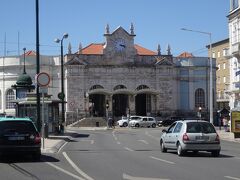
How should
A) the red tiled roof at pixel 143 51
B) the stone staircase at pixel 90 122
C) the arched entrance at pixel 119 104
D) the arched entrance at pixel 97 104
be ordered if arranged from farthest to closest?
the red tiled roof at pixel 143 51 < the arched entrance at pixel 119 104 < the arched entrance at pixel 97 104 < the stone staircase at pixel 90 122

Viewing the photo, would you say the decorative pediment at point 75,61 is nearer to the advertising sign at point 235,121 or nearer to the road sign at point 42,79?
the advertising sign at point 235,121

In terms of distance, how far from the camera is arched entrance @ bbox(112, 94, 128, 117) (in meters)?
88.7

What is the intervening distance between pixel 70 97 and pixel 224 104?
132ft

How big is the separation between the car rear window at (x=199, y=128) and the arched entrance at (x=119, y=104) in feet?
216

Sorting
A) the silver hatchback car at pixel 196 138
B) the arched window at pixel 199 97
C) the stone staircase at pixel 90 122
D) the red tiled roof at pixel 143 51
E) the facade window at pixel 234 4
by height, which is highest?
the facade window at pixel 234 4

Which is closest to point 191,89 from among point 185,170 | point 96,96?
point 96,96

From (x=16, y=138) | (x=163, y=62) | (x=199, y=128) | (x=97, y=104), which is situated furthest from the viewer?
(x=97, y=104)

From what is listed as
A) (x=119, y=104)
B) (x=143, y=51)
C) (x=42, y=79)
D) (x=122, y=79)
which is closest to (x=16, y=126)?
(x=42, y=79)

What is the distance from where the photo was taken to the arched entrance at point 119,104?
8869cm

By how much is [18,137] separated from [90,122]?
62.1 metres

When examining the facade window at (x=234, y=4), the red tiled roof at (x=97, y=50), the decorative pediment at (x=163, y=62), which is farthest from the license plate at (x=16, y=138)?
the red tiled roof at (x=97, y=50)

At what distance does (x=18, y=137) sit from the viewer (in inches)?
754

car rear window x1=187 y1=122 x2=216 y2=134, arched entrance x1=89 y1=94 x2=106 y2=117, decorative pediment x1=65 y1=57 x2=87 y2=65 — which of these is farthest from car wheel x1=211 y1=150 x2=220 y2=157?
arched entrance x1=89 y1=94 x2=106 y2=117

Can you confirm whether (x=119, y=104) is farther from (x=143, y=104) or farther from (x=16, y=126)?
(x=16, y=126)
